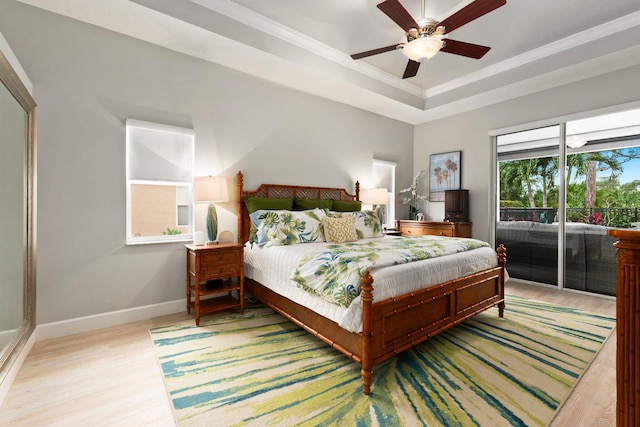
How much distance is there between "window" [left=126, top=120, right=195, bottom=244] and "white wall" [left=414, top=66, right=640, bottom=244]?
173 inches

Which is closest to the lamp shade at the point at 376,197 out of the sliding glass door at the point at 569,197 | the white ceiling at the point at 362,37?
the white ceiling at the point at 362,37

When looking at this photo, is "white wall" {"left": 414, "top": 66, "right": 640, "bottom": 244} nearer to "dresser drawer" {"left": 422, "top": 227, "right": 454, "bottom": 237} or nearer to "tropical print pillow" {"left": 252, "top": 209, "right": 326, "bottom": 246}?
"dresser drawer" {"left": 422, "top": 227, "right": 454, "bottom": 237}

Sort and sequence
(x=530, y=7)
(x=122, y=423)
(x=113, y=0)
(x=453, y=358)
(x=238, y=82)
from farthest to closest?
(x=238, y=82)
(x=530, y=7)
(x=113, y=0)
(x=453, y=358)
(x=122, y=423)

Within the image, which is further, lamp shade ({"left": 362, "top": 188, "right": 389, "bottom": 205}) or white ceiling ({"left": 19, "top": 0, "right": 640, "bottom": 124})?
lamp shade ({"left": 362, "top": 188, "right": 389, "bottom": 205})

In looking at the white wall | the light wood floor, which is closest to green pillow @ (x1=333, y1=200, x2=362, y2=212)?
the white wall

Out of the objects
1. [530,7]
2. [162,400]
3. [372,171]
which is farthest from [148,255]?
[530,7]

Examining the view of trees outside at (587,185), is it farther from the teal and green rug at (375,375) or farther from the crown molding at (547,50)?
the teal and green rug at (375,375)

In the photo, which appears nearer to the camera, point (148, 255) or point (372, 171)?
point (148, 255)

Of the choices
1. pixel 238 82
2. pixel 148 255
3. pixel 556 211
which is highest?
pixel 238 82

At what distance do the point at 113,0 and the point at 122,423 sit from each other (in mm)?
3174

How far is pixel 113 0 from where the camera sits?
2.52 m

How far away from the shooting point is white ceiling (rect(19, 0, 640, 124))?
9.46 ft

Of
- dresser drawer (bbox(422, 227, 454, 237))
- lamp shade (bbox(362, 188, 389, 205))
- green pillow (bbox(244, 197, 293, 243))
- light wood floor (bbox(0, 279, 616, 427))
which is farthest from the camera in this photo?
lamp shade (bbox(362, 188, 389, 205))

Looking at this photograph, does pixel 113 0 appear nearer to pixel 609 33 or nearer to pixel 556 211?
pixel 609 33
